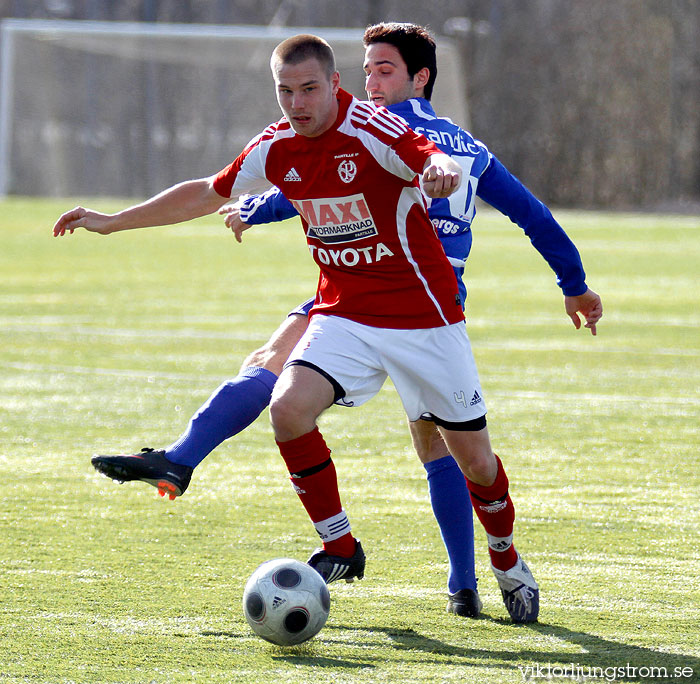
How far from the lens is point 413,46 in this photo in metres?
4.42

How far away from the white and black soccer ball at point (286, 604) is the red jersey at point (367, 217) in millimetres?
809

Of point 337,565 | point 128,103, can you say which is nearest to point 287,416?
point 337,565

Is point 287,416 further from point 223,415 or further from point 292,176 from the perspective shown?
point 292,176

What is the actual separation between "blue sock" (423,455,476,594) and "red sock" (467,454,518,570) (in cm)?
9

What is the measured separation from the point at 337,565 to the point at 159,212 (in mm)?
1330

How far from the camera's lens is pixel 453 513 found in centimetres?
436

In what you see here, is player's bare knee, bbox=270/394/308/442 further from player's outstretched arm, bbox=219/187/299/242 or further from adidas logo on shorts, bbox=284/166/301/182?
player's outstretched arm, bbox=219/187/299/242

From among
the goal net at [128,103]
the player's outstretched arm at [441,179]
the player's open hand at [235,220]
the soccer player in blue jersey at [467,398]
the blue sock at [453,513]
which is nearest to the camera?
the player's outstretched arm at [441,179]

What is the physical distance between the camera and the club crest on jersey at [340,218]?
4.01 metres

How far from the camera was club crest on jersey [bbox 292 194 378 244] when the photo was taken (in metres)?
4.01

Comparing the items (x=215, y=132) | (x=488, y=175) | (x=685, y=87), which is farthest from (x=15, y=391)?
(x=685, y=87)

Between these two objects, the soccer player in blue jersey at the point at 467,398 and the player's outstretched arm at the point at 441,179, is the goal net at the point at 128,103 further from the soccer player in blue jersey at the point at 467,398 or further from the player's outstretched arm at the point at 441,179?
the player's outstretched arm at the point at 441,179

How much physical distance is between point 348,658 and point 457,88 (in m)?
29.7

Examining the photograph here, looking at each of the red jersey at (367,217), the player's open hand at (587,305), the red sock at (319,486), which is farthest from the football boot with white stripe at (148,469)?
the player's open hand at (587,305)
